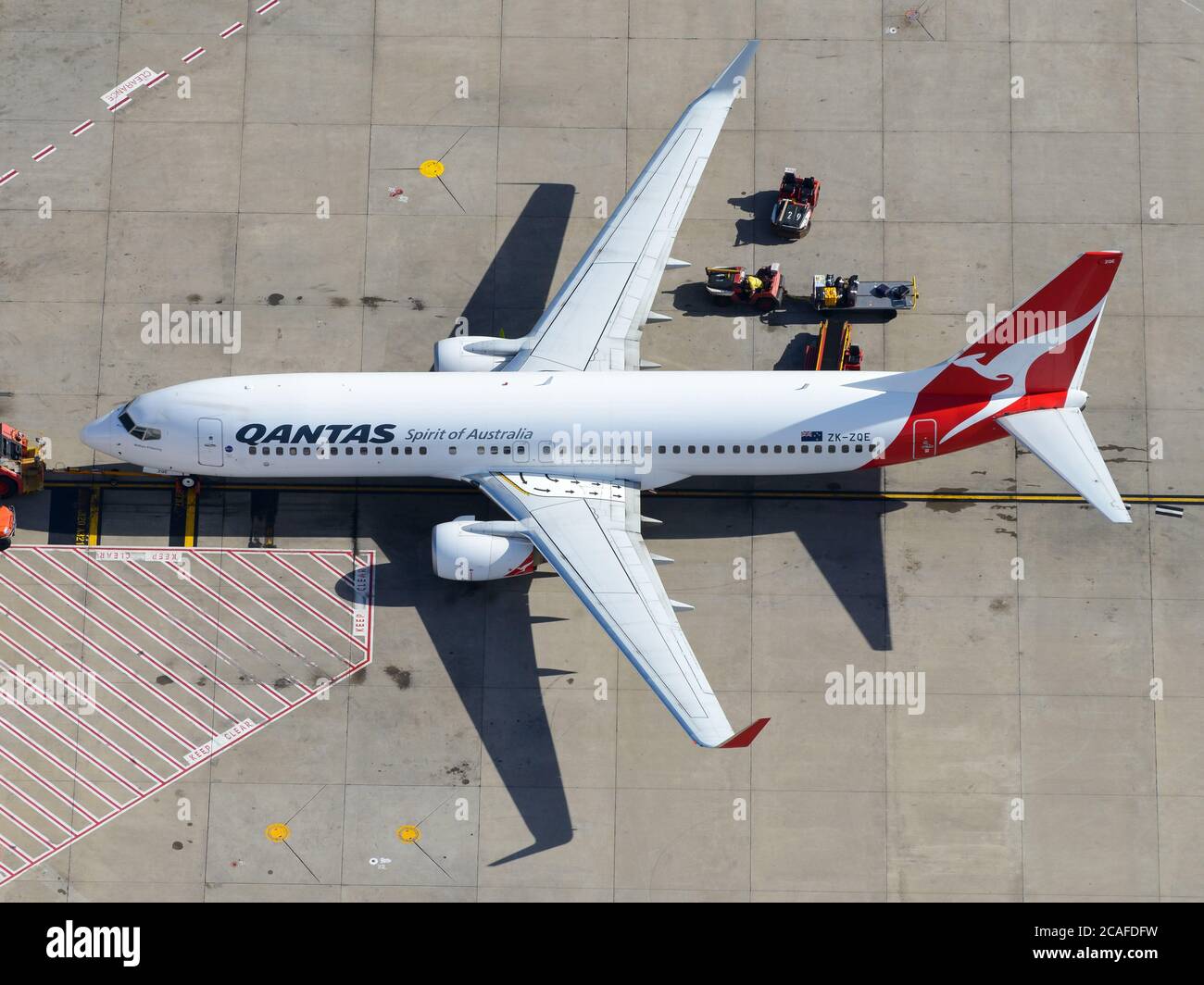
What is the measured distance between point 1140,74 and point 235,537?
31289mm

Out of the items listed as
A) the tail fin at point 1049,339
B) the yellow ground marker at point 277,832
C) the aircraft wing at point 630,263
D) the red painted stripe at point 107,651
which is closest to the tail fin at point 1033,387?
the tail fin at point 1049,339

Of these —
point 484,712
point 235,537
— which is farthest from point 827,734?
point 235,537

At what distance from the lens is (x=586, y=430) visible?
104 ft

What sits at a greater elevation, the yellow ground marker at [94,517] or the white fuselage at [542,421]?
the white fuselage at [542,421]

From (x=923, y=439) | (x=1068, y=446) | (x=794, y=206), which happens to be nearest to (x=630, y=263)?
(x=794, y=206)

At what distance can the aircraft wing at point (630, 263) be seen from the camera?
109 feet

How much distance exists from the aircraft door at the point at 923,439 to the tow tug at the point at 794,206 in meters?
7.59

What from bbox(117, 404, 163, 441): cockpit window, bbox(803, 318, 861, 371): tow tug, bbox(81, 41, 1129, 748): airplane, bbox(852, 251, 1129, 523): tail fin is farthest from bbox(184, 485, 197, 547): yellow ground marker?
bbox(852, 251, 1129, 523): tail fin

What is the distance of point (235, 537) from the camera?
3397 cm

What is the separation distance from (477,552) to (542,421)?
3968 mm

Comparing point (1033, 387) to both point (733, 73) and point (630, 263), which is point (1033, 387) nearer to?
point (630, 263)

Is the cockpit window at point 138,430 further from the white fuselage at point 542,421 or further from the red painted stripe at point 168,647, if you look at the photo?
the red painted stripe at point 168,647

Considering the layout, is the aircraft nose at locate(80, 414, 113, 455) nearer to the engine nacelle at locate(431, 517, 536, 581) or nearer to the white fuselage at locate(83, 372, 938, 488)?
the white fuselage at locate(83, 372, 938, 488)
